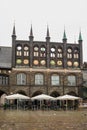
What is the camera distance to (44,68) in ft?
198

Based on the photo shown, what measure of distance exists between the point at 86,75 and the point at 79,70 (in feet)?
13.3

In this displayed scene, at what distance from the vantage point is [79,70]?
61.4 m

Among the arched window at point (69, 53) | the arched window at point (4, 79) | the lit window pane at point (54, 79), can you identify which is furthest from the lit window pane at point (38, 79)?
the arched window at point (69, 53)

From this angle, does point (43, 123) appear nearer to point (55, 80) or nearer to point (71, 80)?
point (55, 80)

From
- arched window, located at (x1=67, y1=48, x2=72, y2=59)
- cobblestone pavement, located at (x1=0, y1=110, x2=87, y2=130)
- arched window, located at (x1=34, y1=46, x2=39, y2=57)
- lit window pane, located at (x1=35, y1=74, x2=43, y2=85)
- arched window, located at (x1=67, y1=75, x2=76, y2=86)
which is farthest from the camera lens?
arched window, located at (x1=67, y1=48, x2=72, y2=59)

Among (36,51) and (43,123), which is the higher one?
(36,51)

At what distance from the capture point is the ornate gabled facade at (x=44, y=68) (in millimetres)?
59344

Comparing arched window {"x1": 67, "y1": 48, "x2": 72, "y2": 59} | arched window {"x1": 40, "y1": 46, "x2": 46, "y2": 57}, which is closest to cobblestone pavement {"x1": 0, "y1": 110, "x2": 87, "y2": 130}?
arched window {"x1": 40, "y1": 46, "x2": 46, "y2": 57}

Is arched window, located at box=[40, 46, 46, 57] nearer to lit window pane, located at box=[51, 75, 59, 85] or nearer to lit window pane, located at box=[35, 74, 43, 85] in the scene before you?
lit window pane, located at box=[35, 74, 43, 85]

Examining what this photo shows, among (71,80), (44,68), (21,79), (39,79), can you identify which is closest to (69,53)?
(71,80)

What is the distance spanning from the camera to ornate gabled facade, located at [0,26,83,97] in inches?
2336

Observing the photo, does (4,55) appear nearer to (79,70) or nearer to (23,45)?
(23,45)

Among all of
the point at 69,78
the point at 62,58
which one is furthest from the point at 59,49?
the point at 69,78

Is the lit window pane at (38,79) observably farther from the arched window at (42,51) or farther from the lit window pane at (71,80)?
the lit window pane at (71,80)
